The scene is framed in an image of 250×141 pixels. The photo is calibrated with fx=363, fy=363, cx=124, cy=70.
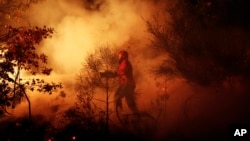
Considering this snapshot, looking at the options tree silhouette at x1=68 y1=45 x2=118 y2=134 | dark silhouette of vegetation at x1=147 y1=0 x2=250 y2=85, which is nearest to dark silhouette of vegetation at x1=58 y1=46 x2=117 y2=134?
tree silhouette at x1=68 y1=45 x2=118 y2=134

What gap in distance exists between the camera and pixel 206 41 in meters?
12.7

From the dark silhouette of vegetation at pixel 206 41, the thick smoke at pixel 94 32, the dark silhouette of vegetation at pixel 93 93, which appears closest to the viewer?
the dark silhouette of vegetation at pixel 93 93

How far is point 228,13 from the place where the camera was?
13.1 m

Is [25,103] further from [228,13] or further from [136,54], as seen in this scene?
[228,13]

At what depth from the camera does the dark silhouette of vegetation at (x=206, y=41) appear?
12.4 meters

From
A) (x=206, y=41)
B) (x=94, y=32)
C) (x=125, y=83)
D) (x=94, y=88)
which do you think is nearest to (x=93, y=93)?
(x=94, y=88)

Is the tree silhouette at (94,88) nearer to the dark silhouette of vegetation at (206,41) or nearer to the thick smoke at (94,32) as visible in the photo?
the thick smoke at (94,32)

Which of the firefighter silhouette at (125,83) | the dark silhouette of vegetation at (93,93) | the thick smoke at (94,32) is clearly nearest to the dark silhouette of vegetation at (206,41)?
the firefighter silhouette at (125,83)

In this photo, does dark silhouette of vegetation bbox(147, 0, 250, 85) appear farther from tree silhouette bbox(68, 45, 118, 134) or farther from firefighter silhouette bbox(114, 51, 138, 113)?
tree silhouette bbox(68, 45, 118, 134)

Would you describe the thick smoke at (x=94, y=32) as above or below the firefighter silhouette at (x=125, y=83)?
above

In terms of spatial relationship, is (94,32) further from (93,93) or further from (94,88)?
(93,93)

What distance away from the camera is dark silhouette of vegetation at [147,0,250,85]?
12.4 metres

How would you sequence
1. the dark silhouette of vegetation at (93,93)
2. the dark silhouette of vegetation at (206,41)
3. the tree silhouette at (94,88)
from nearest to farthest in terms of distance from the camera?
the dark silhouette of vegetation at (93,93) → the tree silhouette at (94,88) → the dark silhouette of vegetation at (206,41)

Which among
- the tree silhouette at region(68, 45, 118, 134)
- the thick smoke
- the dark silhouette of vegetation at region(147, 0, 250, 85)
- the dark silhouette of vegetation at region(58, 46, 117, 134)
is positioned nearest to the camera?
the dark silhouette of vegetation at region(58, 46, 117, 134)
